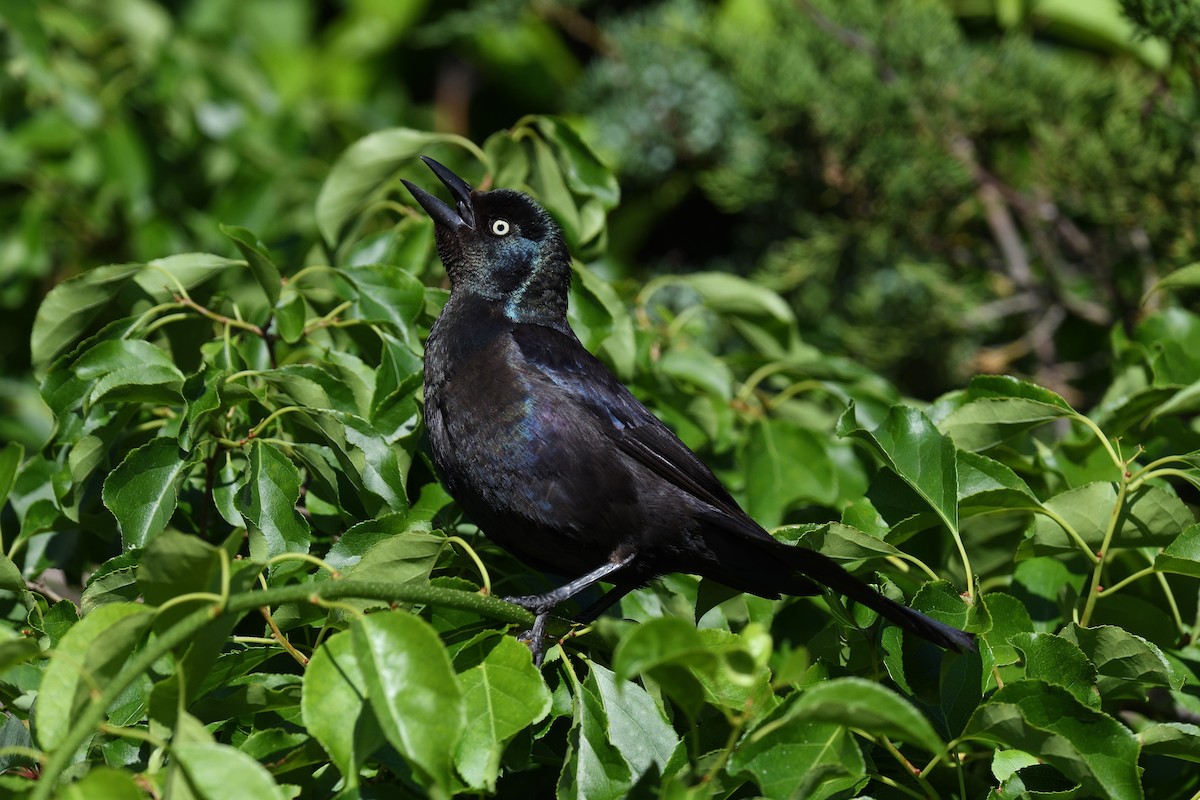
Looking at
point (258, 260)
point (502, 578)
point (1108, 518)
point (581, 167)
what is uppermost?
point (581, 167)

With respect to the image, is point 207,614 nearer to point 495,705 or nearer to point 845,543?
point 495,705

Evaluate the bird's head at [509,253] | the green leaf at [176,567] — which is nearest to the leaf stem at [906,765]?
the green leaf at [176,567]

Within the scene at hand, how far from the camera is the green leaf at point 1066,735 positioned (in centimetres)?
158

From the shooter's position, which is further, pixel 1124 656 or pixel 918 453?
pixel 918 453

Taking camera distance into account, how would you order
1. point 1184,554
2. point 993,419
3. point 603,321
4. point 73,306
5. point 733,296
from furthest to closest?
1. point 733,296
2. point 603,321
3. point 73,306
4. point 993,419
5. point 1184,554

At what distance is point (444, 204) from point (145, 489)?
115cm

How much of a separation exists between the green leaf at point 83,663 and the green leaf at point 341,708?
224 mm

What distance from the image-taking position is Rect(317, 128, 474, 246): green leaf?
2.74m

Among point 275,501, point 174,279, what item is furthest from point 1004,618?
point 174,279

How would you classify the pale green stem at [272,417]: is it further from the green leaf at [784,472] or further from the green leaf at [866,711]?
the green leaf at [784,472]

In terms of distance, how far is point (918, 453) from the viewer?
6.74 ft

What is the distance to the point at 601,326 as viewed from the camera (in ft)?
8.84

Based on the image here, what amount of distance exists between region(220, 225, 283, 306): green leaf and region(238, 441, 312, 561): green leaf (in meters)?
0.49

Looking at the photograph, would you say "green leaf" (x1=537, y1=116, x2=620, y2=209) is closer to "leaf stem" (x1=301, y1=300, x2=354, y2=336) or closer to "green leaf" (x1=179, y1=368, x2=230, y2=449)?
"leaf stem" (x1=301, y1=300, x2=354, y2=336)
